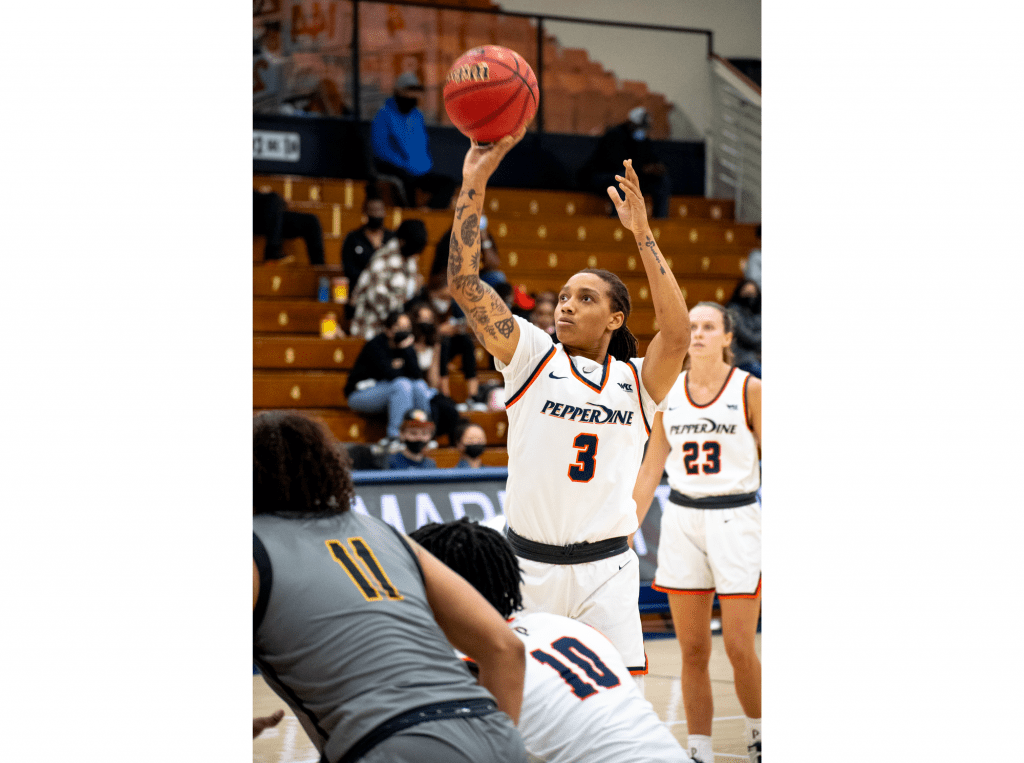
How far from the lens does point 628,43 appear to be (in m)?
12.9

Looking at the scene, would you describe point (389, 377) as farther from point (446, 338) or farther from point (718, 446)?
point (718, 446)

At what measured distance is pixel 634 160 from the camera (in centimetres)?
1155

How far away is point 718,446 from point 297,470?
8.63 ft

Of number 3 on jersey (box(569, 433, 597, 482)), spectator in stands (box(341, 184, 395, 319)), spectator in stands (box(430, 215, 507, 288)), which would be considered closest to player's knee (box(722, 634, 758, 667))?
number 3 on jersey (box(569, 433, 597, 482))

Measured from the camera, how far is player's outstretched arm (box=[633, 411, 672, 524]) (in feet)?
14.1

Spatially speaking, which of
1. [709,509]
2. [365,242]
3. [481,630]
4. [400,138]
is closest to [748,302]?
[365,242]

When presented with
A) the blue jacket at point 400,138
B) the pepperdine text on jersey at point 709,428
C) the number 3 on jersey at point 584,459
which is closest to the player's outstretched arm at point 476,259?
the number 3 on jersey at point 584,459

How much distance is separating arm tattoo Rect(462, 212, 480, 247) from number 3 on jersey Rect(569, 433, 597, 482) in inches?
28.2

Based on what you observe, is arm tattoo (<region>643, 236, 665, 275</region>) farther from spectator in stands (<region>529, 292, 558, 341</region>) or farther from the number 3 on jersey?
spectator in stands (<region>529, 292, 558, 341</region>)

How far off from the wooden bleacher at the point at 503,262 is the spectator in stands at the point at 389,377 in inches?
12.8
